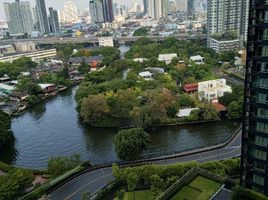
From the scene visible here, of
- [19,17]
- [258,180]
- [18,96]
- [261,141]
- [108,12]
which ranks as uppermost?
[19,17]

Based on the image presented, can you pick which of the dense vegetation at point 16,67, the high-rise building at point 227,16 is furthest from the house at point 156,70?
the high-rise building at point 227,16

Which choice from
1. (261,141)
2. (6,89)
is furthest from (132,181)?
(6,89)

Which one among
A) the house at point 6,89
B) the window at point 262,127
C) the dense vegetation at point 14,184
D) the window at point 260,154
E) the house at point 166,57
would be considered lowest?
the house at point 6,89

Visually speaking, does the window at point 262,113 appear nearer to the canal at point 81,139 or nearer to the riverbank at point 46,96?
the canal at point 81,139

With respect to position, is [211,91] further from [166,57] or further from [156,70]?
[166,57]

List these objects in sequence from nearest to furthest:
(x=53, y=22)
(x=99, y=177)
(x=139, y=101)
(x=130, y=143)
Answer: (x=99, y=177) → (x=130, y=143) → (x=139, y=101) → (x=53, y=22)

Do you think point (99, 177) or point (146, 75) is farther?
point (146, 75)

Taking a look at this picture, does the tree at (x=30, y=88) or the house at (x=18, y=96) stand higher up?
the tree at (x=30, y=88)
